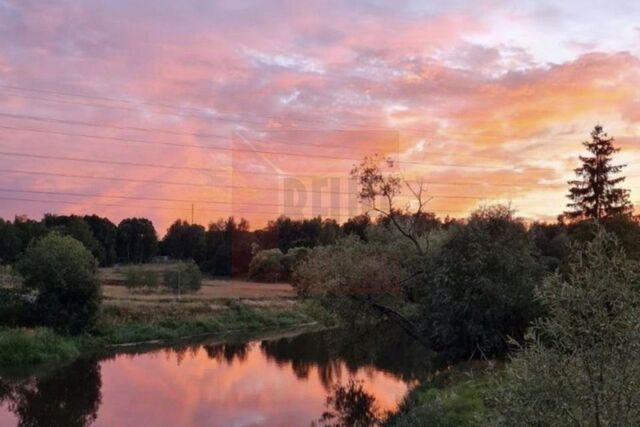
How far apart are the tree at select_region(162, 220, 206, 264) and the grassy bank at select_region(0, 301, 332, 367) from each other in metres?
33.6

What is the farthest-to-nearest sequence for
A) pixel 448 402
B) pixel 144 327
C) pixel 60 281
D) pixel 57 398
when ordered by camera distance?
pixel 144 327
pixel 60 281
pixel 57 398
pixel 448 402

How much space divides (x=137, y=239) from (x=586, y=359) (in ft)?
293

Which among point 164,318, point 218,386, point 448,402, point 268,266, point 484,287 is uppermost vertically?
point 484,287

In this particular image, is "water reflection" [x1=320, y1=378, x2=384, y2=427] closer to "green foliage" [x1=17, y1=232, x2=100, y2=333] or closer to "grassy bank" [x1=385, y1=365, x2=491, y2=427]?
"grassy bank" [x1=385, y1=365, x2=491, y2=427]

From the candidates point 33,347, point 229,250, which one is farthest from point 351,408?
point 229,250

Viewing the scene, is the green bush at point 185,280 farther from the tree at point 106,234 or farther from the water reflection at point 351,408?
the tree at point 106,234

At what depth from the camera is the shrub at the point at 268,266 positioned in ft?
192

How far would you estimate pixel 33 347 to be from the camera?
92.4ft

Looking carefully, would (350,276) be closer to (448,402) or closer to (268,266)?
(448,402)

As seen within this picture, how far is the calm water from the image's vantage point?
→ 19.4 m

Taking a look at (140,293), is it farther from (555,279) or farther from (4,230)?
(555,279)

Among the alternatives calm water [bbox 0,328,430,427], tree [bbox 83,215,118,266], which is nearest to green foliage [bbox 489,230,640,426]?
calm water [bbox 0,328,430,427]

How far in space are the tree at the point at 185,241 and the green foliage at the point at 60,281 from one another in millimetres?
45335

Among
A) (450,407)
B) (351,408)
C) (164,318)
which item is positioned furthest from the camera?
(164,318)
